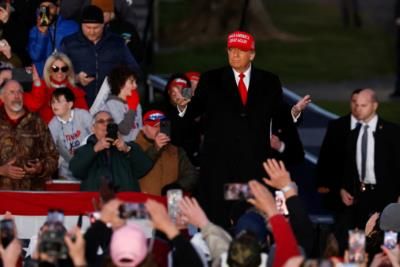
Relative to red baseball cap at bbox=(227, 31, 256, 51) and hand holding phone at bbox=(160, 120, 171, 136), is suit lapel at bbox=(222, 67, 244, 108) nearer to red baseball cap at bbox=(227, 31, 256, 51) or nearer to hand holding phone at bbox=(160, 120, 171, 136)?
red baseball cap at bbox=(227, 31, 256, 51)

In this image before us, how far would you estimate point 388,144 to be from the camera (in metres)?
19.1

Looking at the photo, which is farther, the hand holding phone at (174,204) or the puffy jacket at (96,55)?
the puffy jacket at (96,55)

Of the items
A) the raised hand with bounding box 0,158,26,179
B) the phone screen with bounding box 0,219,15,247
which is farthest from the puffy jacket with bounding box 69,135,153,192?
the phone screen with bounding box 0,219,15,247

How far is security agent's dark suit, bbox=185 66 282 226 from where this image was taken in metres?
16.5

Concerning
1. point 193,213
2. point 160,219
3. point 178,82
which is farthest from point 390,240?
point 178,82

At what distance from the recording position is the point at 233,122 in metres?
16.5

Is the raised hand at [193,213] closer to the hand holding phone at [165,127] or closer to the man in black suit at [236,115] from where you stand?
the man in black suit at [236,115]

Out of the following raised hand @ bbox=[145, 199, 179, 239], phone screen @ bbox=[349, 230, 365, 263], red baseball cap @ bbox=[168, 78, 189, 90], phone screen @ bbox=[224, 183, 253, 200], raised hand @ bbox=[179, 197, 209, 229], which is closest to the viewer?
phone screen @ bbox=[349, 230, 365, 263]

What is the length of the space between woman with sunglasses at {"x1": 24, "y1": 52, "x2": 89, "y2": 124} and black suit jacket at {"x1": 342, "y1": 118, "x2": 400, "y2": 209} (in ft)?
8.91

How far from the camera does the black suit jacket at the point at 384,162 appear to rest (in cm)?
1898

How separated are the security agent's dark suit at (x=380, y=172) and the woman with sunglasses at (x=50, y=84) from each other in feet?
8.86

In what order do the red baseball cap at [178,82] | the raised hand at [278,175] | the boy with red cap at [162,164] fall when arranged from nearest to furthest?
the raised hand at [278,175], the boy with red cap at [162,164], the red baseball cap at [178,82]

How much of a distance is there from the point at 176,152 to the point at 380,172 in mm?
2268

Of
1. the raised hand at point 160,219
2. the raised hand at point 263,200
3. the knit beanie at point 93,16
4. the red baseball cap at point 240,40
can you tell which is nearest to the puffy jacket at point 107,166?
the red baseball cap at point 240,40
